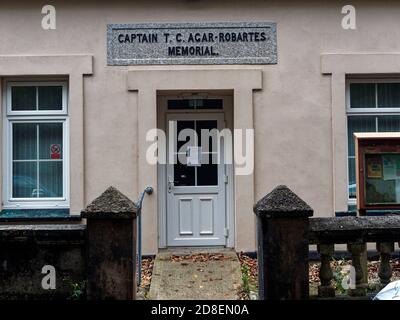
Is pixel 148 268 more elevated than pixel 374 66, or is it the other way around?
pixel 374 66

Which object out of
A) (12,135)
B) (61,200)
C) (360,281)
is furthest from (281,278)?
(12,135)

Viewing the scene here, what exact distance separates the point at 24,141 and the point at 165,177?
7.68 feet

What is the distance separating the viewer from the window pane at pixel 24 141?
29.9ft

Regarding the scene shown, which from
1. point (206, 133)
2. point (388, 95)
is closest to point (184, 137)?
point (206, 133)

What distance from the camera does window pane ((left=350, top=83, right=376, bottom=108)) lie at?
9.20 meters

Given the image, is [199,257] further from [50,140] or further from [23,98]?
[23,98]

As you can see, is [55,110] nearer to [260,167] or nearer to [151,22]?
[151,22]

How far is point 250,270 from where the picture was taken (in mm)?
8031

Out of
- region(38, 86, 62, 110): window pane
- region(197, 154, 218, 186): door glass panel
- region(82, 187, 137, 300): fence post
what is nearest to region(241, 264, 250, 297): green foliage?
region(82, 187, 137, 300): fence post

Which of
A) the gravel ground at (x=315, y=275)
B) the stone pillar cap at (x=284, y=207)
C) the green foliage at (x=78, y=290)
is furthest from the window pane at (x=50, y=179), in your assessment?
the stone pillar cap at (x=284, y=207)

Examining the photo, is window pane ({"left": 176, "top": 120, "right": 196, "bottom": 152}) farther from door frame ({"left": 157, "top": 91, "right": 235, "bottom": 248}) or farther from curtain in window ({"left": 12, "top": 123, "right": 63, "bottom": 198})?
curtain in window ({"left": 12, "top": 123, "right": 63, "bottom": 198})

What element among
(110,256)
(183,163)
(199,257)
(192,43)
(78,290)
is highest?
(192,43)

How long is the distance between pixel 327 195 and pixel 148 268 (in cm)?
302

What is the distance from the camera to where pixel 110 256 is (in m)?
5.37
